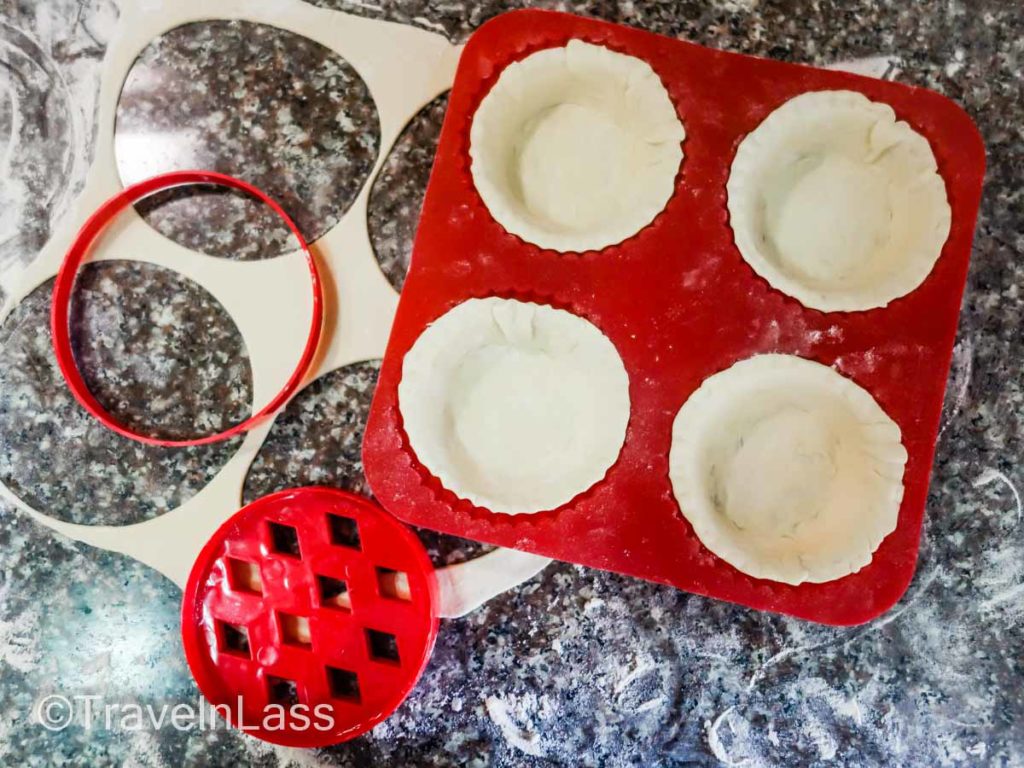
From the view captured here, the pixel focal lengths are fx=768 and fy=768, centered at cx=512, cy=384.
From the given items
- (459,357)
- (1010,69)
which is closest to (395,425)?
(459,357)

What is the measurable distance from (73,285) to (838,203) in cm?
201

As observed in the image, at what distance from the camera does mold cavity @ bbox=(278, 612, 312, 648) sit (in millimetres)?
1983

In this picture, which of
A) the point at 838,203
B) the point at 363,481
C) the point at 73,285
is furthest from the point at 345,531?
the point at 838,203

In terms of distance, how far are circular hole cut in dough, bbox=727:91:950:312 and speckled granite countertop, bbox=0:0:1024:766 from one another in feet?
0.80

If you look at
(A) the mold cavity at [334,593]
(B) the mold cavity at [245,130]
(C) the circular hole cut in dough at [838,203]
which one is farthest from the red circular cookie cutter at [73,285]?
(C) the circular hole cut in dough at [838,203]

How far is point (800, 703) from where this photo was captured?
199cm

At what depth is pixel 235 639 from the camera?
6.63 feet

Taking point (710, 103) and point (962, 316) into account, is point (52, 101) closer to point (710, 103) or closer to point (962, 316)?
point (710, 103)

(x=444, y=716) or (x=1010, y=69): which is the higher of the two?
(x=1010, y=69)

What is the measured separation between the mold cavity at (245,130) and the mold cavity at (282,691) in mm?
1115

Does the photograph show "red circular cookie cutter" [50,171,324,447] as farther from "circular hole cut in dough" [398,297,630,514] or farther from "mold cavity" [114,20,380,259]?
"circular hole cut in dough" [398,297,630,514]

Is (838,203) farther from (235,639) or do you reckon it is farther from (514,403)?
(235,639)

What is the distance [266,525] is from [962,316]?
1.85 m

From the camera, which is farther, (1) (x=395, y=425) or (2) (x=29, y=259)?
(2) (x=29, y=259)
